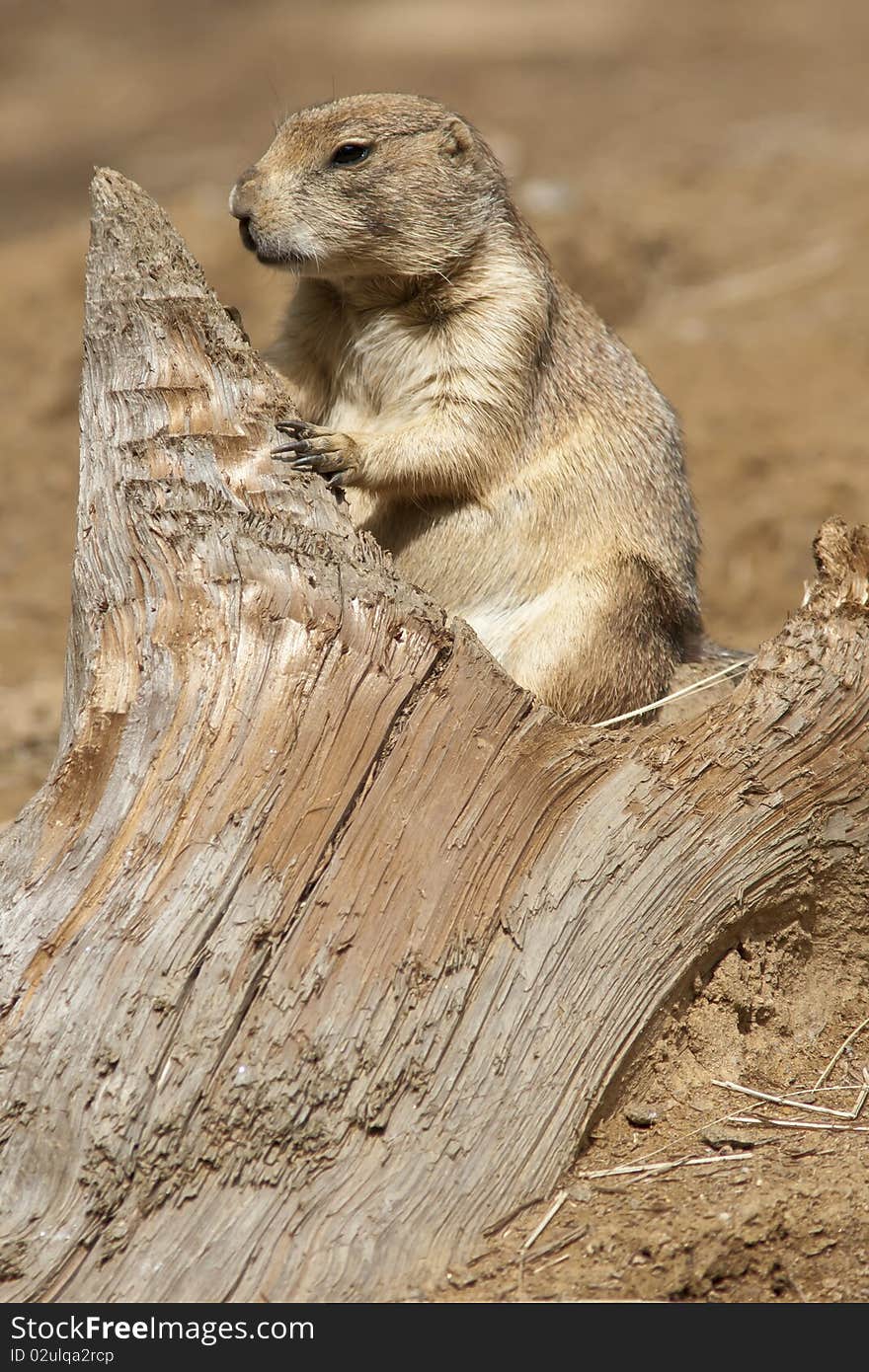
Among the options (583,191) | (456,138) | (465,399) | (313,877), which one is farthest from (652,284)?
(313,877)

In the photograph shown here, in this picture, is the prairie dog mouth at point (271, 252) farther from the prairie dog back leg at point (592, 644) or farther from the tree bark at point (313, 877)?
the prairie dog back leg at point (592, 644)

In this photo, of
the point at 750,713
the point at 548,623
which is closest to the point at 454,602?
the point at 548,623

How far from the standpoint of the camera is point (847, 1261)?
2.98m

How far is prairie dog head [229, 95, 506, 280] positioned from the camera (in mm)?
4324

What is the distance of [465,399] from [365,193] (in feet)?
2.42

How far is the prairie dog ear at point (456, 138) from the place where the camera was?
15.2 ft

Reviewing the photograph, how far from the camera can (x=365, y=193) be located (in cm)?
443

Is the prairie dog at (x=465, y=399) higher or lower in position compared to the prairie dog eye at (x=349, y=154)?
lower

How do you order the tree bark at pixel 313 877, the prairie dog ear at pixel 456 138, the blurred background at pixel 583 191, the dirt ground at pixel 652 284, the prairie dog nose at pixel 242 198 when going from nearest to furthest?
the tree bark at pixel 313 877, the dirt ground at pixel 652 284, the prairie dog nose at pixel 242 198, the prairie dog ear at pixel 456 138, the blurred background at pixel 583 191

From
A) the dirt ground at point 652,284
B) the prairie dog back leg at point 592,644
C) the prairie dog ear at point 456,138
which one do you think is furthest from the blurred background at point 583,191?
the prairie dog back leg at point 592,644

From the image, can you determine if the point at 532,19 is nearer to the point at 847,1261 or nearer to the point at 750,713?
the point at 750,713

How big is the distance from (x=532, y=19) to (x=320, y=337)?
48.2 ft

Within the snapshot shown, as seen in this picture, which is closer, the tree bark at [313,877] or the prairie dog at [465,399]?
the tree bark at [313,877]

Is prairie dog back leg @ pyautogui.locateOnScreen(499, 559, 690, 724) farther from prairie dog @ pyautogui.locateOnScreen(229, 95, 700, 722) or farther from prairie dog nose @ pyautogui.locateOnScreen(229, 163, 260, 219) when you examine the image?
prairie dog nose @ pyautogui.locateOnScreen(229, 163, 260, 219)
